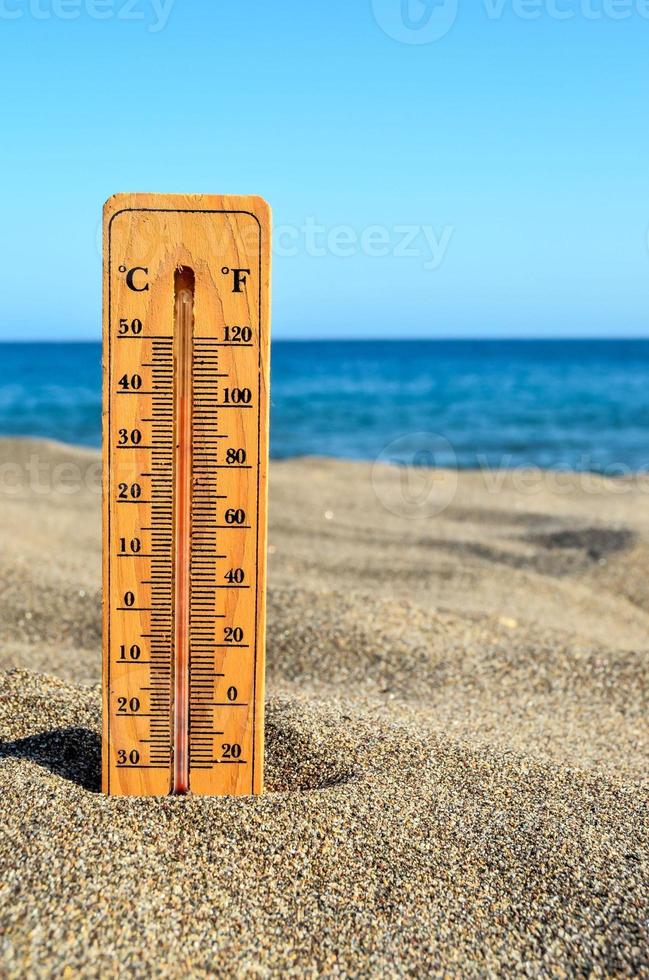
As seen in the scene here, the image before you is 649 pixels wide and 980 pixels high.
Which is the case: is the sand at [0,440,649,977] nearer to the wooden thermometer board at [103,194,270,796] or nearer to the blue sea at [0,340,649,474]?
the wooden thermometer board at [103,194,270,796]

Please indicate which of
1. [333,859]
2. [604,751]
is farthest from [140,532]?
[604,751]

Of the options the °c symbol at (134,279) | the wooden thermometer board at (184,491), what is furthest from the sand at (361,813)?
the °c symbol at (134,279)

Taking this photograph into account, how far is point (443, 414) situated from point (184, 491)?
23.3m

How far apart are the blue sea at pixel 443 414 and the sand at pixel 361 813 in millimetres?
10516

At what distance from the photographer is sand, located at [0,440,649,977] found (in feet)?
5.95

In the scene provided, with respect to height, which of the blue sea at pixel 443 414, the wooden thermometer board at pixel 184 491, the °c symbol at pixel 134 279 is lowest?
the blue sea at pixel 443 414

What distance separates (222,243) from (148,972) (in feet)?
4.83

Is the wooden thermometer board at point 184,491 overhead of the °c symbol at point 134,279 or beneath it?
beneath

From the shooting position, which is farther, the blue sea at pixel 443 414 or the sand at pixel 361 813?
the blue sea at pixel 443 414

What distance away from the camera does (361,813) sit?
89.4 inches

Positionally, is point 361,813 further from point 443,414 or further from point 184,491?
point 443,414

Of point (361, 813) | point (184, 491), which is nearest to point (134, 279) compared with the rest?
point (184, 491)

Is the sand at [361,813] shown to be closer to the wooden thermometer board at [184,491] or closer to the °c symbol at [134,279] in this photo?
the wooden thermometer board at [184,491]

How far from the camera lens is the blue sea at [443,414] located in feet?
57.9
